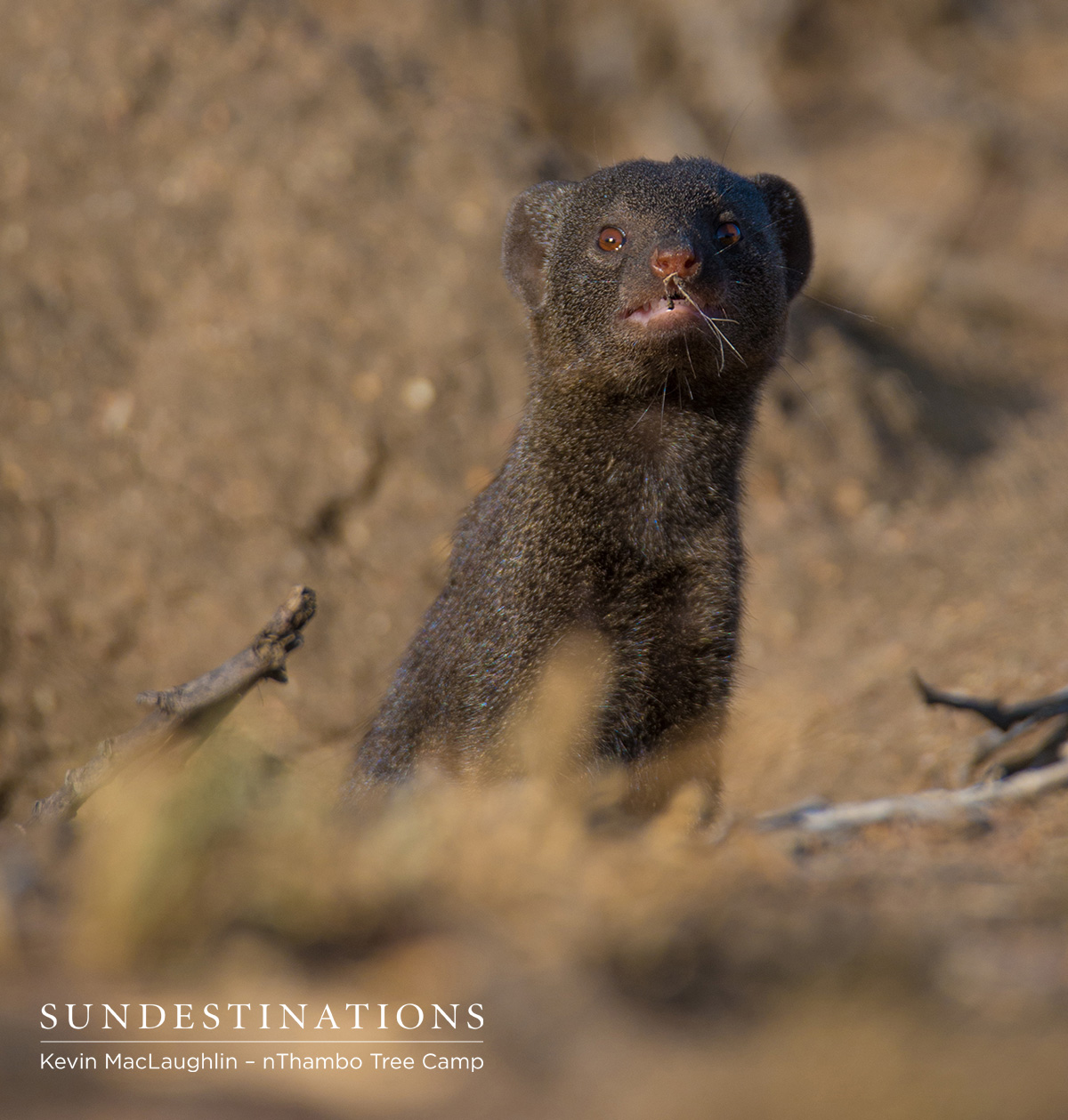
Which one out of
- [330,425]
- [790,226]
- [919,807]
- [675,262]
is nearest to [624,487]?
[675,262]

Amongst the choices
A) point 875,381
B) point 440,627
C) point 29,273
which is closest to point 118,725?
point 29,273

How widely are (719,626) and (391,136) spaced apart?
12.1ft

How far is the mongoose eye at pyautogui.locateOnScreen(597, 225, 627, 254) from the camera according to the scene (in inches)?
111

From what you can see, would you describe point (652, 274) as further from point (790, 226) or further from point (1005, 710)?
point (1005, 710)

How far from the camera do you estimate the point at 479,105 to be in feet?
18.9

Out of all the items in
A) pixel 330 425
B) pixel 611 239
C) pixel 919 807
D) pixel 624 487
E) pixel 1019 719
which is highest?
pixel 330 425

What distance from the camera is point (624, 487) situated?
272cm

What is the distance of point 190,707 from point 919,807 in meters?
1.36

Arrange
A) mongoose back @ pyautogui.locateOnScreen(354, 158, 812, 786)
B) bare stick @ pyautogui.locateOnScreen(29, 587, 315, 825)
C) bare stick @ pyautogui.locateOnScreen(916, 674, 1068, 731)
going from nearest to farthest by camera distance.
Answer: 1. bare stick @ pyautogui.locateOnScreen(29, 587, 315, 825)
2. mongoose back @ pyautogui.locateOnScreen(354, 158, 812, 786)
3. bare stick @ pyautogui.locateOnScreen(916, 674, 1068, 731)

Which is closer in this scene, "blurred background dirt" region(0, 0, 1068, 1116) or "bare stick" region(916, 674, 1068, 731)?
"bare stick" region(916, 674, 1068, 731)

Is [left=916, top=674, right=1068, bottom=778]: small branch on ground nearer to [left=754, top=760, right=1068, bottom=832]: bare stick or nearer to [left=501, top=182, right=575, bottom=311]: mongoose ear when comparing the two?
[left=754, top=760, right=1068, bottom=832]: bare stick

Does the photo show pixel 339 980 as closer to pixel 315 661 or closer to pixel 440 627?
pixel 440 627

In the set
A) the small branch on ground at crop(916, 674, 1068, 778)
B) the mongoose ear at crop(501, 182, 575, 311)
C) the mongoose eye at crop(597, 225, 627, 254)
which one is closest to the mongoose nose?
the mongoose eye at crop(597, 225, 627, 254)

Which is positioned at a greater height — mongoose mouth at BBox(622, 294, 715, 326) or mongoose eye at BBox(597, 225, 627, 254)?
mongoose eye at BBox(597, 225, 627, 254)
